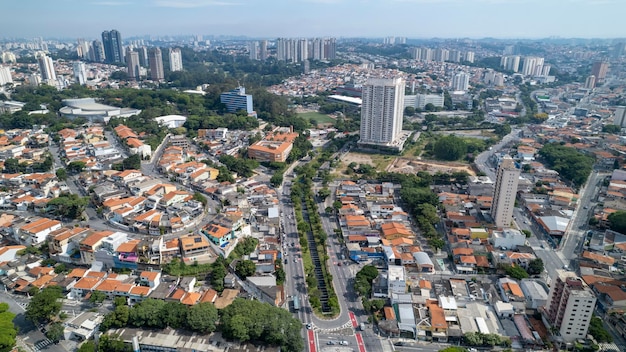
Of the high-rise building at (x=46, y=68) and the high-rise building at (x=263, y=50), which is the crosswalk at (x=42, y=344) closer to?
the high-rise building at (x=46, y=68)

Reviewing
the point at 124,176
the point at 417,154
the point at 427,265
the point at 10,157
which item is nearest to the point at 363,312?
the point at 427,265

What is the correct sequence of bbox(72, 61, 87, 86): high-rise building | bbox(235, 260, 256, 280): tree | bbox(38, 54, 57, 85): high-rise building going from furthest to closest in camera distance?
bbox(72, 61, 87, 86): high-rise building → bbox(38, 54, 57, 85): high-rise building → bbox(235, 260, 256, 280): tree

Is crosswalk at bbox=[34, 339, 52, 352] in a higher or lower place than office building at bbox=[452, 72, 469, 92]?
lower

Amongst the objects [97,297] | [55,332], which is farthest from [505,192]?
[55,332]

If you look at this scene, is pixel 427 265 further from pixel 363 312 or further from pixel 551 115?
pixel 551 115

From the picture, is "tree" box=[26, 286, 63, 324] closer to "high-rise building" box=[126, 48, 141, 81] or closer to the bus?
the bus

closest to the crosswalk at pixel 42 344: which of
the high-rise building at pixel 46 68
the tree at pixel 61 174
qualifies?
the tree at pixel 61 174

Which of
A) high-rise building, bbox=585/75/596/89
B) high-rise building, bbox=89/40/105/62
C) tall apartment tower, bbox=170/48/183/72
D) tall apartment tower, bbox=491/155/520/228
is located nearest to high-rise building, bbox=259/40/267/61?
tall apartment tower, bbox=170/48/183/72
